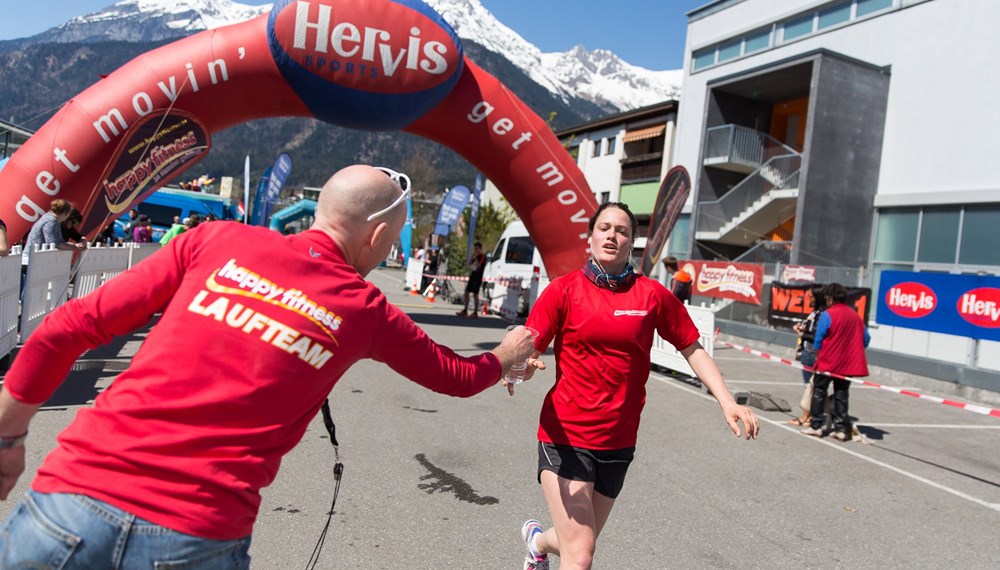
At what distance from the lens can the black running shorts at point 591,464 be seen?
2922 millimetres

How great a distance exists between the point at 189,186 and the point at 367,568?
114 ft

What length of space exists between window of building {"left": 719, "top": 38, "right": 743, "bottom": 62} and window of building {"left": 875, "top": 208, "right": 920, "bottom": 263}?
8176 mm

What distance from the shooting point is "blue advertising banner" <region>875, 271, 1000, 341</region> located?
34.4 ft

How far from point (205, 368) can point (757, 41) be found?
2551cm

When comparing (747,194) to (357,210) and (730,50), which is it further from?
(357,210)

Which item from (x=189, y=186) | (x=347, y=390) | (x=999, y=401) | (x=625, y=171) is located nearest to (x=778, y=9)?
(x=625, y=171)

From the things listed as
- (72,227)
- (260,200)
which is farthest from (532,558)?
(260,200)

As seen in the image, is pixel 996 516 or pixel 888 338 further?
pixel 888 338

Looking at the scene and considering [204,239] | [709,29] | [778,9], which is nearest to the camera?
[204,239]

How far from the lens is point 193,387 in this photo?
1517 millimetres

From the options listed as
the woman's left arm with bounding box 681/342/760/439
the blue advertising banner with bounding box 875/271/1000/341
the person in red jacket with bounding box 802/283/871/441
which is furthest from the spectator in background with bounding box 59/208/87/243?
the blue advertising banner with bounding box 875/271/1000/341

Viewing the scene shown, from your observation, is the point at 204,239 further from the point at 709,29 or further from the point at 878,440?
the point at 709,29

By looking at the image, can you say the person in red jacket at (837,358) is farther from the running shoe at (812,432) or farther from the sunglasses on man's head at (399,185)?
the sunglasses on man's head at (399,185)

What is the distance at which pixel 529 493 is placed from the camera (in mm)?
4789
